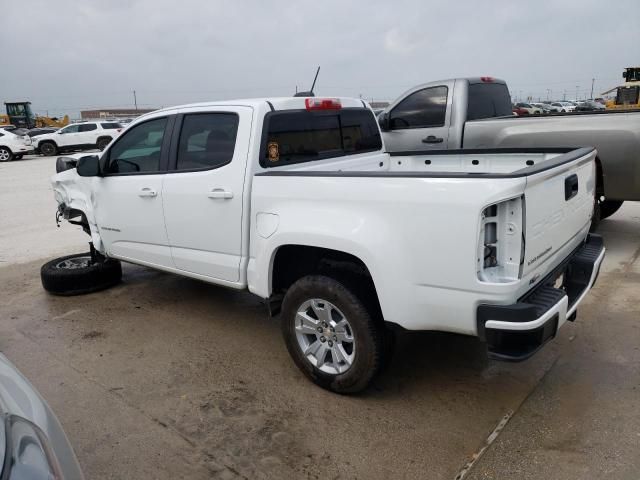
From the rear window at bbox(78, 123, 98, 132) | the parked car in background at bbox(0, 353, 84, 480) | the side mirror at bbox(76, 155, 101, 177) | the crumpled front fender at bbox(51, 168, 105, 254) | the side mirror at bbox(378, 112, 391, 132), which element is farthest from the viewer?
the rear window at bbox(78, 123, 98, 132)

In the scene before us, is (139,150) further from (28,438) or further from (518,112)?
(518,112)

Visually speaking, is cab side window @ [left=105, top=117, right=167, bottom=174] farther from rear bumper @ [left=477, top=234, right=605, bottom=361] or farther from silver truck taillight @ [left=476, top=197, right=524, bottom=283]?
rear bumper @ [left=477, top=234, right=605, bottom=361]

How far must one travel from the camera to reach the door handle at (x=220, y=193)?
361 cm

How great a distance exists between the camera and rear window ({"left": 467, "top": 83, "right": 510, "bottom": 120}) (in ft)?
23.5

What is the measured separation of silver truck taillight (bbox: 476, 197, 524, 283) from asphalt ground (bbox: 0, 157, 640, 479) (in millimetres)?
940

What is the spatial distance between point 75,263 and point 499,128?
520cm

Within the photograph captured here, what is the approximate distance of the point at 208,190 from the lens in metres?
3.74

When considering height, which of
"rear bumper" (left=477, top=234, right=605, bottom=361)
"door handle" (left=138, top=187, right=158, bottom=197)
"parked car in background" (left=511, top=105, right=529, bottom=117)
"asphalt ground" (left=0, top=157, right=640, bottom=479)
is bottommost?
"asphalt ground" (left=0, top=157, right=640, bottom=479)

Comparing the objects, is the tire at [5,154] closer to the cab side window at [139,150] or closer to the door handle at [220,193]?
the cab side window at [139,150]

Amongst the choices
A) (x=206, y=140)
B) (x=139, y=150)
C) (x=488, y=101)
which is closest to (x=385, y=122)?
(x=488, y=101)

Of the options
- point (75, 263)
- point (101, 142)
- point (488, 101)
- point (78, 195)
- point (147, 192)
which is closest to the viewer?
point (147, 192)

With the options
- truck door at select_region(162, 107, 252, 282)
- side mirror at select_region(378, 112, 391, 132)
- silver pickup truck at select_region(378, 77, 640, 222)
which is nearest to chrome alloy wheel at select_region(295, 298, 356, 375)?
truck door at select_region(162, 107, 252, 282)

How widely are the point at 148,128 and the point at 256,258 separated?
1.71m

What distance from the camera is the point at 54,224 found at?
884 centimetres
